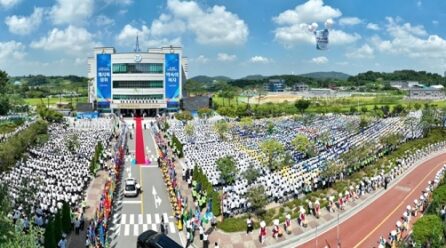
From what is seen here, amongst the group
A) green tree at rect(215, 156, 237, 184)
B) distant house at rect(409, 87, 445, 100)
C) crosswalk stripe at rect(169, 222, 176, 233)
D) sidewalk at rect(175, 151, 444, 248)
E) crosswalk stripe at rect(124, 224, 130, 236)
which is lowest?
crosswalk stripe at rect(169, 222, 176, 233)

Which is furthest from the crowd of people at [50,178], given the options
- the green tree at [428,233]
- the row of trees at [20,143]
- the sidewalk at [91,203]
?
the green tree at [428,233]

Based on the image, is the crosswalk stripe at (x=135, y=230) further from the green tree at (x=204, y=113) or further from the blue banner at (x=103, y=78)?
the blue banner at (x=103, y=78)

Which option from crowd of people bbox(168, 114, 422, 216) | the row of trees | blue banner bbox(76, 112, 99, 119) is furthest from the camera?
blue banner bbox(76, 112, 99, 119)

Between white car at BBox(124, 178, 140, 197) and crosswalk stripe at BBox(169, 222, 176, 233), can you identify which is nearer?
crosswalk stripe at BBox(169, 222, 176, 233)

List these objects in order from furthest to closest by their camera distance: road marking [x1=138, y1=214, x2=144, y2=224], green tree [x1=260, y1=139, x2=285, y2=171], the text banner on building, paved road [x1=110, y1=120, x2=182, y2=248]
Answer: the text banner on building < green tree [x1=260, y1=139, x2=285, y2=171] < road marking [x1=138, y1=214, x2=144, y2=224] < paved road [x1=110, y1=120, x2=182, y2=248]

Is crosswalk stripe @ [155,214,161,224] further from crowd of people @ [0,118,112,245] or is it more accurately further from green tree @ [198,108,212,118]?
green tree @ [198,108,212,118]

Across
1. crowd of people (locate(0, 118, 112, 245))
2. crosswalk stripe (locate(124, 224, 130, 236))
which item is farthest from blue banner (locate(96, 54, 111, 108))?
crosswalk stripe (locate(124, 224, 130, 236))

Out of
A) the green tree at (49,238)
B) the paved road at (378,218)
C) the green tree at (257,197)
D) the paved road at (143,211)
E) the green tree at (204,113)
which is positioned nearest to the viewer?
the green tree at (49,238)
